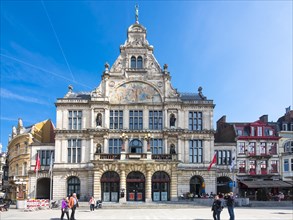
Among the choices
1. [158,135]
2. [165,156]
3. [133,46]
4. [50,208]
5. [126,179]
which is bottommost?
[50,208]

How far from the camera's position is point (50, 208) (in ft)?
140

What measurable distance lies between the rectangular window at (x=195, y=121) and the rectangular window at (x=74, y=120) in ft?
55.5

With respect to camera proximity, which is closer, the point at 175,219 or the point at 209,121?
the point at 175,219

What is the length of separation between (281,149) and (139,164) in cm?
2423

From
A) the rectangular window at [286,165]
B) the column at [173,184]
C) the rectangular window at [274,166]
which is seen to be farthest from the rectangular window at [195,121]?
the rectangular window at [286,165]

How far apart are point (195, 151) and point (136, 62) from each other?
16.6 metres

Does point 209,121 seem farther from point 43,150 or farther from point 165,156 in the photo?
point 43,150

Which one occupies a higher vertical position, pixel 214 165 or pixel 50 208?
pixel 214 165

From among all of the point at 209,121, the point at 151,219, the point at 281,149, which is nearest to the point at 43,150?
the point at 209,121

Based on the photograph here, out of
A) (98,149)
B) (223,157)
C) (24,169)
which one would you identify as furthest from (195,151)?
(24,169)

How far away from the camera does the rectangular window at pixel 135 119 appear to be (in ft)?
174

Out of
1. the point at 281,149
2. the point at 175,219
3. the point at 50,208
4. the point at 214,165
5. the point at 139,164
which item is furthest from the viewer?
the point at 281,149

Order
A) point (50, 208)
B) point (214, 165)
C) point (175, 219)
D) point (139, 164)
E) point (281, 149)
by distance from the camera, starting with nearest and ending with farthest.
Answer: point (175, 219)
point (50, 208)
point (139, 164)
point (214, 165)
point (281, 149)

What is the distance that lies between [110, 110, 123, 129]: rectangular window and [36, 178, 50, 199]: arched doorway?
13999mm
